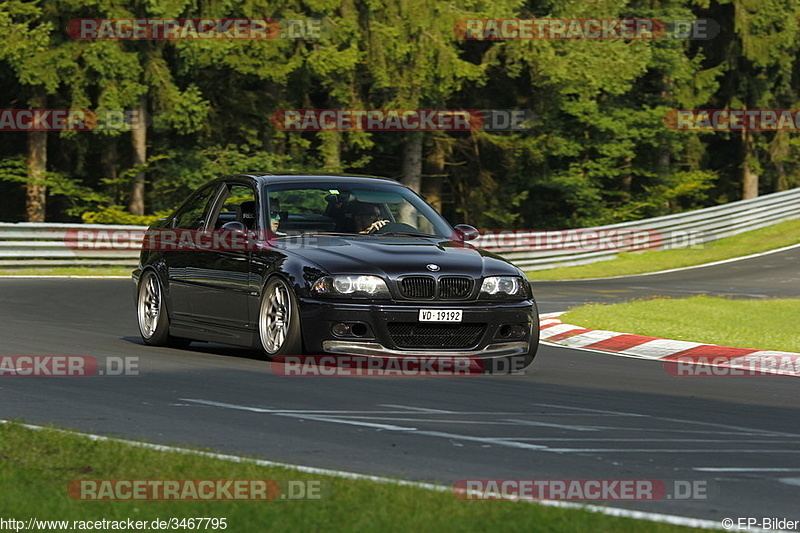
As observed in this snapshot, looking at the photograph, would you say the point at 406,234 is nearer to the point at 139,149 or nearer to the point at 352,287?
the point at 352,287

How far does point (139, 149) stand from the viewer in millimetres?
39344

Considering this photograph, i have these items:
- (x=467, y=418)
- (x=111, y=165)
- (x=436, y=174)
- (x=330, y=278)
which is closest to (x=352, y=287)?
(x=330, y=278)

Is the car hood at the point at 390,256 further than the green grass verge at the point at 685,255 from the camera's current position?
No

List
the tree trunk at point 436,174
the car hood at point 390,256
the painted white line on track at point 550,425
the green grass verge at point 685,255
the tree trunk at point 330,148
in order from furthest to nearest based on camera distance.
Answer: the tree trunk at point 436,174 → the tree trunk at point 330,148 → the green grass verge at point 685,255 → the car hood at point 390,256 → the painted white line on track at point 550,425

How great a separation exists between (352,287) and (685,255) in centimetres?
2718

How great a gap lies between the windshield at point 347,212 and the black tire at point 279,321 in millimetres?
753

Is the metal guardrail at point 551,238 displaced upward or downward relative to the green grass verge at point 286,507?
downward

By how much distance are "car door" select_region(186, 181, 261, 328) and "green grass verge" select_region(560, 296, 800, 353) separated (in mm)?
5743

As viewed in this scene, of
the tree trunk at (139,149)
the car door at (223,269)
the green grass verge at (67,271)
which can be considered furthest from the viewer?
the tree trunk at (139,149)

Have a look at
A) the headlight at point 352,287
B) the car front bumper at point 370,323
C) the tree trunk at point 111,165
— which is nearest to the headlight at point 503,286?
the car front bumper at point 370,323

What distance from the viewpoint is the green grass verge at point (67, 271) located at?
91.1 ft

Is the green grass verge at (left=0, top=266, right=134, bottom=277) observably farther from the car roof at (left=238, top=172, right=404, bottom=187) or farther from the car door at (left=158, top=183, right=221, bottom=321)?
the car roof at (left=238, top=172, right=404, bottom=187)

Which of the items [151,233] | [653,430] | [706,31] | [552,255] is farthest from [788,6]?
[653,430]

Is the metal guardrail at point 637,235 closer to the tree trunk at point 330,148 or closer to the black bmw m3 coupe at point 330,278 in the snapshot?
the tree trunk at point 330,148
